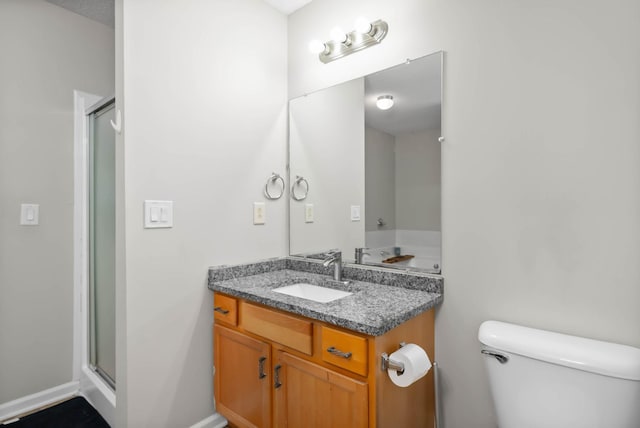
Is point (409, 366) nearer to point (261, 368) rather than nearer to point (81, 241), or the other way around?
point (261, 368)

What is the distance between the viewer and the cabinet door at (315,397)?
1099 mm

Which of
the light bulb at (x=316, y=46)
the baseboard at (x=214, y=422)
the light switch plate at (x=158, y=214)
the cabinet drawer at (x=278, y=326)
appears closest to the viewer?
the cabinet drawer at (x=278, y=326)

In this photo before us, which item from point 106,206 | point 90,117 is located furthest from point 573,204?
point 90,117

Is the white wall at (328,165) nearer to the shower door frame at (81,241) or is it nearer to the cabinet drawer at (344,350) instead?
the cabinet drawer at (344,350)

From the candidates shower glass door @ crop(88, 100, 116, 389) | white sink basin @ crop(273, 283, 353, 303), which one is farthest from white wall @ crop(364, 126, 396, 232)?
shower glass door @ crop(88, 100, 116, 389)

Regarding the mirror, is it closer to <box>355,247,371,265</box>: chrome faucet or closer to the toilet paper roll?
<box>355,247,371,265</box>: chrome faucet

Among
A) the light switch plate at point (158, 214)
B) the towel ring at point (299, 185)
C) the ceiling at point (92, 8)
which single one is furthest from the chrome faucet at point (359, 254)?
the ceiling at point (92, 8)

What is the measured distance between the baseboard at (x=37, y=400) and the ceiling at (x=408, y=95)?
242 cm

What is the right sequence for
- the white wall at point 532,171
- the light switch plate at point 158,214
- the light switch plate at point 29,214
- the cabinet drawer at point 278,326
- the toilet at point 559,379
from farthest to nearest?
the light switch plate at point 29,214, the light switch plate at point 158,214, the cabinet drawer at point 278,326, the white wall at point 532,171, the toilet at point 559,379

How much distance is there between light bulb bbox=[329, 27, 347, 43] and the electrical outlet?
3.21ft

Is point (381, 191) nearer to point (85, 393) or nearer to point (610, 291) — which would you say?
point (610, 291)

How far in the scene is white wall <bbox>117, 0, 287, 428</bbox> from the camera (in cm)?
143

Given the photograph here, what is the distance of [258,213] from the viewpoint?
1.91 meters

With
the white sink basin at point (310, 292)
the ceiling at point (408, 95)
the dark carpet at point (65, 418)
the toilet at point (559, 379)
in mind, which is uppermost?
the ceiling at point (408, 95)
